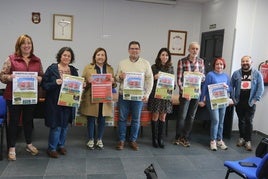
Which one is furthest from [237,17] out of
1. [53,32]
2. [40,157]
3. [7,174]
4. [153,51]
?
[7,174]

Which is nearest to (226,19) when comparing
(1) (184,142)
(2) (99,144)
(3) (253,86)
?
(3) (253,86)

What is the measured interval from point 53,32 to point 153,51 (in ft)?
6.95

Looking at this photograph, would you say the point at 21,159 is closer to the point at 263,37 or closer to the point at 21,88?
the point at 21,88

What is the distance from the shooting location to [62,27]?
545 centimetres

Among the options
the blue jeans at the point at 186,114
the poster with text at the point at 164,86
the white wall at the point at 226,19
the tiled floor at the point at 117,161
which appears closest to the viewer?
the tiled floor at the point at 117,161

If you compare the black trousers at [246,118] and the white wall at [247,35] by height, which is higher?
the white wall at [247,35]

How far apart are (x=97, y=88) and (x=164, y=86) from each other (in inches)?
35.6

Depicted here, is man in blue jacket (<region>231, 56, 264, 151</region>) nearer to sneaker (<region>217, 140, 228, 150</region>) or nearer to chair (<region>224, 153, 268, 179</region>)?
sneaker (<region>217, 140, 228, 150</region>)

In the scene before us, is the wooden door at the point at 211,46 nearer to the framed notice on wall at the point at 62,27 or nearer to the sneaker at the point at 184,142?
the sneaker at the point at 184,142

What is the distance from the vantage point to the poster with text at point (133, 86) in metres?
3.54

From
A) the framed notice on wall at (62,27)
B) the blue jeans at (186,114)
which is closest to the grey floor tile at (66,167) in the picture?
the blue jeans at (186,114)

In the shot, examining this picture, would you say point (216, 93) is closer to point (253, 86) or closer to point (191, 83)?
point (191, 83)

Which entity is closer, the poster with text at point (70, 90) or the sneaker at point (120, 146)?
the poster with text at point (70, 90)

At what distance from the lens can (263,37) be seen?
15.6ft
